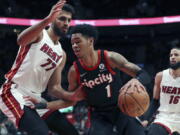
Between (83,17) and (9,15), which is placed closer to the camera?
(9,15)

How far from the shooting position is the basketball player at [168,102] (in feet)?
16.1

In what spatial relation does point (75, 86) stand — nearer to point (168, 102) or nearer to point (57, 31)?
point (57, 31)

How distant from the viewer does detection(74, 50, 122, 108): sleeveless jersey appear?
3932mm

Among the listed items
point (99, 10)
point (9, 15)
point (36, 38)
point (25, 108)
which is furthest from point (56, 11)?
point (99, 10)

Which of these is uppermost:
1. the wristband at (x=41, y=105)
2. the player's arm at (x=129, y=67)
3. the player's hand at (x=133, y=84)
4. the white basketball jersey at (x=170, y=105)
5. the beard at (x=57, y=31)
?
the beard at (x=57, y=31)

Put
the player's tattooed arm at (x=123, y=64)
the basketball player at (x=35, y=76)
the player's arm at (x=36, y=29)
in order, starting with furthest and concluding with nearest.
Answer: the player's tattooed arm at (x=123, y=64) → the basketball player at (x=35, y=76) → the player's arm at (x=36, y=29)

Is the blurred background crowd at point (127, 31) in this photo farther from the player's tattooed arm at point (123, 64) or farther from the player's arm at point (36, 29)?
the player's arm at point (36, 29)

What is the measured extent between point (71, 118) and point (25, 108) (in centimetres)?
759

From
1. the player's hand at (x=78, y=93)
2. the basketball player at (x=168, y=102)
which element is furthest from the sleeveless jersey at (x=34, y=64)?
the basketball player at (x=168, y=102)

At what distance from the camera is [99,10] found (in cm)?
1510

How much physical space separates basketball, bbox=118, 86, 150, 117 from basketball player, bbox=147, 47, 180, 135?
1.15 m

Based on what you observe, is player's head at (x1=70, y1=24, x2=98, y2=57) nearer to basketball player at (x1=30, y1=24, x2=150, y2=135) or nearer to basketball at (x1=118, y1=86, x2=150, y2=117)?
basketball player at (x1=30, y1=24, x2=150, y2=135)

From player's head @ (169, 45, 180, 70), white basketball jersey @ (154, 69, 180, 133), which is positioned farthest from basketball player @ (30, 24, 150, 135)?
player's head @ (169, 45, 180, 70)

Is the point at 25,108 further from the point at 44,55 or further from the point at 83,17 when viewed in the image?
the point at 83,17
